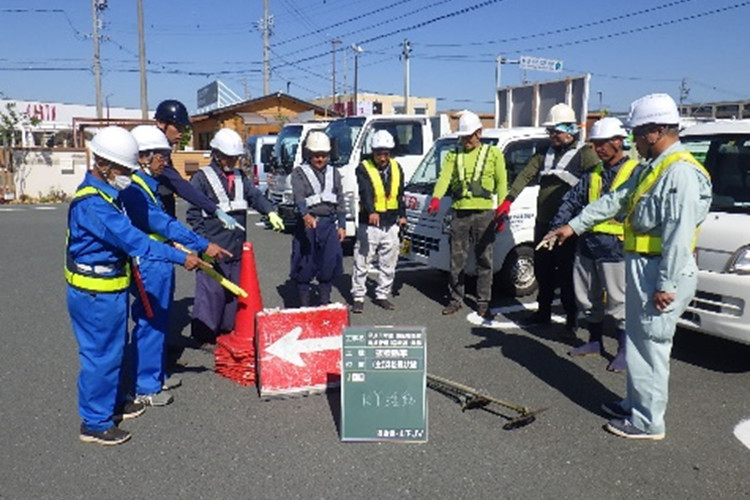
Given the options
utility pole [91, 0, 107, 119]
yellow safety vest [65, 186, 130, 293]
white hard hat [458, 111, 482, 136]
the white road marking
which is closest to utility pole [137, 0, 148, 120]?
utility pole [91, 0, 107, 119]

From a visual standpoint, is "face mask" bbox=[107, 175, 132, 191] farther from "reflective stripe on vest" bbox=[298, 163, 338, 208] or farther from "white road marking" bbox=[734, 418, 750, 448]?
"white road marking" bbox=[734, 418, 750, 448]

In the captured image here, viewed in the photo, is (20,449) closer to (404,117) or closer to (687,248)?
(687,248)

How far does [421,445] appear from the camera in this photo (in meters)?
3.56

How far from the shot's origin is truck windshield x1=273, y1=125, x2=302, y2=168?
40.9ft

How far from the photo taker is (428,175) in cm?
752

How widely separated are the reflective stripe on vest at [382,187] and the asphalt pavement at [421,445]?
1539 millimetres

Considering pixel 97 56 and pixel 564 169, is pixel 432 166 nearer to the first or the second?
pixel 564 169

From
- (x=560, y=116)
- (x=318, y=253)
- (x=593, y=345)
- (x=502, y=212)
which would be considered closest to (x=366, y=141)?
(x=318, y=253)

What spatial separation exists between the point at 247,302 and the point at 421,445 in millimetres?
1889

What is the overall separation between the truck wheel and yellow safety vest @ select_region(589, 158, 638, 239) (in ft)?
6.04

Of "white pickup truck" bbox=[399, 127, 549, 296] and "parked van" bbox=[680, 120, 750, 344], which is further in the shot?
"white pickup truck" bbox=[399, 127, 549, 296]

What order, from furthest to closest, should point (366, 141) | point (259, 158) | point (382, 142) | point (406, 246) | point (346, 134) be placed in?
point (259, 158) → point (346, 134) → point (366, 141) → point (406, 246) → point (382, 142)

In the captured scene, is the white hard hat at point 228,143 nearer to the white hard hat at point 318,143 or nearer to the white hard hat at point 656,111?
the white hard hat at point 318,143

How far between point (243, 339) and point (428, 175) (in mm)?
3822
